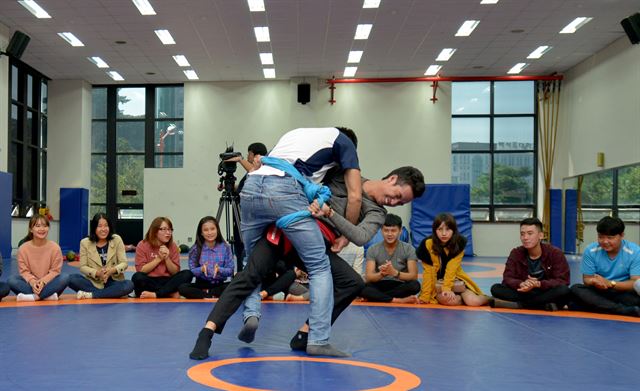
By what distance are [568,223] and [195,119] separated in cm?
1044

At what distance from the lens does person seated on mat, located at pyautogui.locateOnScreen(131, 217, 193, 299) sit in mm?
6410

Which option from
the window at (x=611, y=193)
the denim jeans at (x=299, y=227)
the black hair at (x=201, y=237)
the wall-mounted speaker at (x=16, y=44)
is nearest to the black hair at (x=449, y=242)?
the black hair at (x=201, y=237)

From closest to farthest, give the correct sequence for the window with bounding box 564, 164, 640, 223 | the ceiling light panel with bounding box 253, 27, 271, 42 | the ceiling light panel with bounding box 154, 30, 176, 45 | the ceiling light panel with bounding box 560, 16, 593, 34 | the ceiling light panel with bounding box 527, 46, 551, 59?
the ceiling light panel with bounding box 560, 16, 593, 34 → the ceiling light panel with bounding box 253, 27, 271, 42 → the ceiling light panel with bounding box 154, 30, 176, 45 → the window with bounding box 564, 164, 640, 223 → the ceiling light panel with bounding box 527, 46, 551, 59

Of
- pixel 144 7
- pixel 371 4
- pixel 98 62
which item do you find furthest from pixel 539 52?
pixel 98 62

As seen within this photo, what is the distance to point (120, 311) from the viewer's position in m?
5.34

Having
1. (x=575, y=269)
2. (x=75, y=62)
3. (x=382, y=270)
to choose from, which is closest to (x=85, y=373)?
(x=382, y=270)

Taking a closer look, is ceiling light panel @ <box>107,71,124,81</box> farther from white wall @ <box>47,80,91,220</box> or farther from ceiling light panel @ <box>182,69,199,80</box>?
ceiling light panel @ <box>182,69,199,80</box>

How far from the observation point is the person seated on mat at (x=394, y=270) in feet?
20.4

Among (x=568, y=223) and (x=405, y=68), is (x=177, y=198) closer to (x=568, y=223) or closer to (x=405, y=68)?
(x=405, y=68)

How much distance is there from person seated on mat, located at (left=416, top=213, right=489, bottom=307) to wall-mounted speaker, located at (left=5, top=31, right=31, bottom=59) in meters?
10.5

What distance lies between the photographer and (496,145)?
60.7 ft

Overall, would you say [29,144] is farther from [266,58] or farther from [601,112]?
[601,112]

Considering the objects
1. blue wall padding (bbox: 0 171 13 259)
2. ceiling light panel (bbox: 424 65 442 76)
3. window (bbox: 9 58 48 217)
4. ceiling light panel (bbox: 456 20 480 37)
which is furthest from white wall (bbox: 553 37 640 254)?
window (bbox: 9 58 48 217)

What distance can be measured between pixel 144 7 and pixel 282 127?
6188 mm
